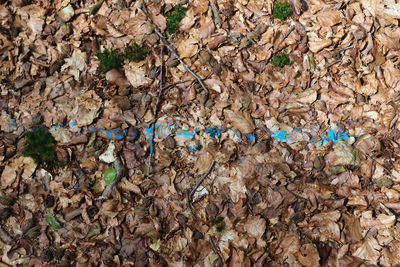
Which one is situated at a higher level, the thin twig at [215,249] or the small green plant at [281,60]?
the small green plant at [281,60]

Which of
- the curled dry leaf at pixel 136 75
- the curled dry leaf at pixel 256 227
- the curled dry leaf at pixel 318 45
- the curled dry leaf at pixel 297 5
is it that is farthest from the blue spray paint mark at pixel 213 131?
the curled dry leaf at pixel 297 5

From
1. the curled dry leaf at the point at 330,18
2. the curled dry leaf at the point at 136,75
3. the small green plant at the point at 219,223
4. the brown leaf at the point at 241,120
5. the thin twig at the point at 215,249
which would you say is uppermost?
the curled dry leaf at the point at 330,18

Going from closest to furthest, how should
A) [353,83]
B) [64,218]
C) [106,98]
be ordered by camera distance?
1. [64,218]
2. [106,98]
3. [353,83]

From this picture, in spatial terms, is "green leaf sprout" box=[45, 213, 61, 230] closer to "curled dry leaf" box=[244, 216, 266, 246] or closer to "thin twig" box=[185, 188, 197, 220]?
"thin twig" box=[185, 188, 197, 220]

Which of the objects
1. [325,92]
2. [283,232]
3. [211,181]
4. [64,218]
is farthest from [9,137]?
[325,92]

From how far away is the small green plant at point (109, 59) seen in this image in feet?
9.74

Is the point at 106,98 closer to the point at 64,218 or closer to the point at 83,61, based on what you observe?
the point at 83,61

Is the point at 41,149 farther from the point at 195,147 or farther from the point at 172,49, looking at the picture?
the point at 172,49

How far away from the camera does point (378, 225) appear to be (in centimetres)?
284

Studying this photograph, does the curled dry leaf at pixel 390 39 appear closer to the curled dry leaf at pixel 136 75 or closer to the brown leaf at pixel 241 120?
the brown leaf at pixel 241 120

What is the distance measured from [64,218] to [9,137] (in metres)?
0.87

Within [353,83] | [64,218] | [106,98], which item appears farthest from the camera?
[353,83]

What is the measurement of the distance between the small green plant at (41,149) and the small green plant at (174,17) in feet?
5.00

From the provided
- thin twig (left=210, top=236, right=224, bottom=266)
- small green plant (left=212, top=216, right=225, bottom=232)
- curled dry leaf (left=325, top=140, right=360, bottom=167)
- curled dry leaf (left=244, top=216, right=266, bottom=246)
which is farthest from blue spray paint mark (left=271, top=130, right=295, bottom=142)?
thin twig (left=210, top=236, right=224, bottom=266)
